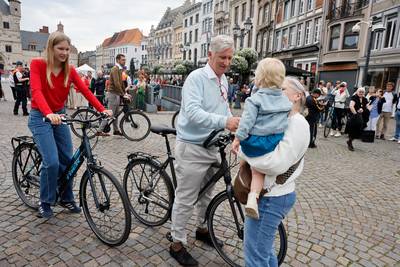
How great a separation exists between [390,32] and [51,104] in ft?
73.5

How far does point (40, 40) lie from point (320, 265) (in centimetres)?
10081

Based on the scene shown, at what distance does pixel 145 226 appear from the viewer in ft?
11.2

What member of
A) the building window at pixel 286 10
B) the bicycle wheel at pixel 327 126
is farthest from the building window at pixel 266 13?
the bicycle wheel at pixel 327 126

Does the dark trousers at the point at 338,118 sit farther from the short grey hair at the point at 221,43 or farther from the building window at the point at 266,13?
the building window at the point at 266,13

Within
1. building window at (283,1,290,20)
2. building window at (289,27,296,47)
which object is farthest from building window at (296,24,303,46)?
building window at (283,1,290,20)

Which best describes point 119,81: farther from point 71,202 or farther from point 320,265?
point 320,265

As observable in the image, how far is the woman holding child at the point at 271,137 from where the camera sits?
1822 millimetres

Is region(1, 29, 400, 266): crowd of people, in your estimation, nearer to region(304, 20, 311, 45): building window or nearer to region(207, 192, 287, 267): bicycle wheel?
region(207, 192, 287, 267): bicycle wheel

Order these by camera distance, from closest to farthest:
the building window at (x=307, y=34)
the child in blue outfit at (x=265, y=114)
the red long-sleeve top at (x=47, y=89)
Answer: the child in blue outfit at (x=265, y=114)
the red long-sleeve top at (x=47, y=89)
the building window at (x=307, y=34)

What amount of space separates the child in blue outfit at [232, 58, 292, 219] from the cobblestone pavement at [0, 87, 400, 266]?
152 cm

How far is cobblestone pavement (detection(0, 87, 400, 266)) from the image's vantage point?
9.23ft

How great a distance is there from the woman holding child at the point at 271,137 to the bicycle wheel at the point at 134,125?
20.0 ft

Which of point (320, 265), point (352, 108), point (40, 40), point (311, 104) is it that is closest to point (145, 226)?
point (320, 265)

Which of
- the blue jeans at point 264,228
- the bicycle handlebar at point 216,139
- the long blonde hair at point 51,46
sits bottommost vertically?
the blue jeans at point 264,228
